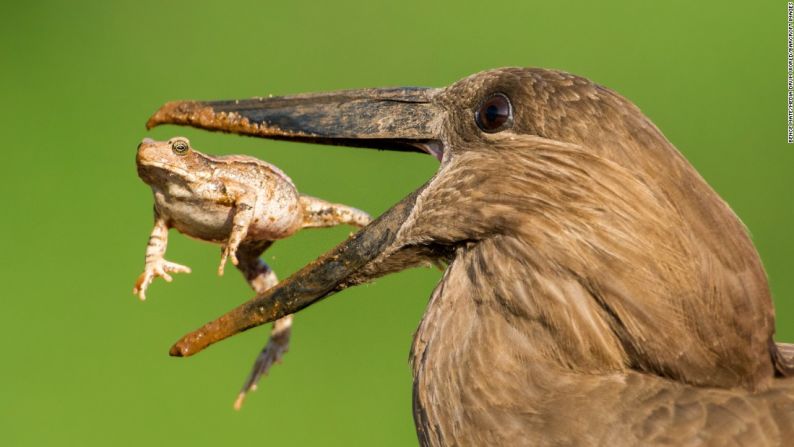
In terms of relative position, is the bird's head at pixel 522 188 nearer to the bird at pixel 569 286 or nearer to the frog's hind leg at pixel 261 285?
the bird at pixel 569 286

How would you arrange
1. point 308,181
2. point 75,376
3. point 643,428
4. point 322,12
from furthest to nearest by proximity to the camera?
point 322,12 → point 75,376 → point 308,181 → point 643,428

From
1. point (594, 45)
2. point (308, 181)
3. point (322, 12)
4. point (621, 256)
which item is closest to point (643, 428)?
point (621, 256)

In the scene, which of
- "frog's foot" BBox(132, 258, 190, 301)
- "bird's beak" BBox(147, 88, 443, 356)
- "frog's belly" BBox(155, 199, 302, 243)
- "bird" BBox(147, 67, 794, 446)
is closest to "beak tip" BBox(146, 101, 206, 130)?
"bird's beak" BBox(147, 88, 443, 356)

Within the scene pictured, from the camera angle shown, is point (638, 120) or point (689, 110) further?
point (689, 110)

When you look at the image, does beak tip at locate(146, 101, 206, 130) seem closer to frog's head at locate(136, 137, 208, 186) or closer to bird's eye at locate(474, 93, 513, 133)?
frog's head at locate(136, 137, 208, 186)

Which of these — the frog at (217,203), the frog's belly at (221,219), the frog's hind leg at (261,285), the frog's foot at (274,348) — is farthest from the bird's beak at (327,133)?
the frog's foot at (274,348)

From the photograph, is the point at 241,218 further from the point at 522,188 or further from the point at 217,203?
A: the point at 522,188

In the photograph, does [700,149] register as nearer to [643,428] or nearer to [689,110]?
[689,110]
